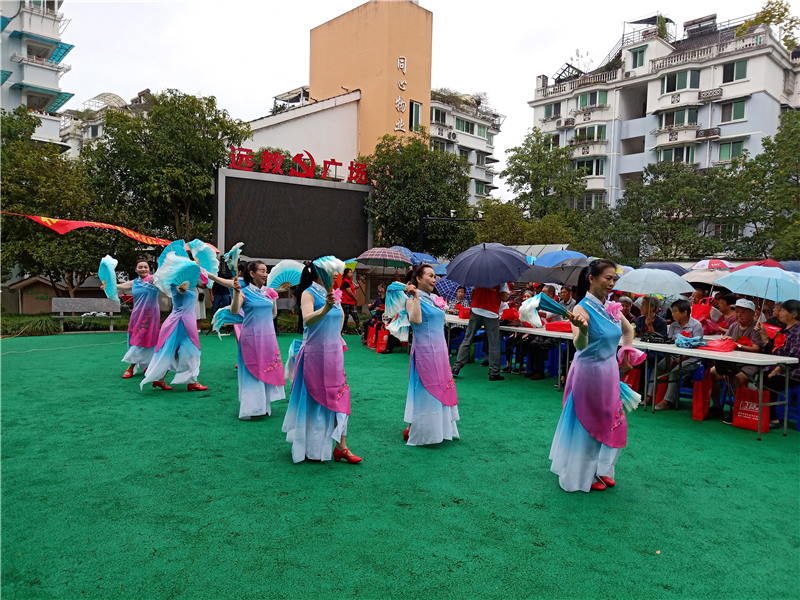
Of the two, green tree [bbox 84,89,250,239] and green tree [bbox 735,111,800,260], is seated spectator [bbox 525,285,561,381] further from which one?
green tree [bbox 735,111,800,260]

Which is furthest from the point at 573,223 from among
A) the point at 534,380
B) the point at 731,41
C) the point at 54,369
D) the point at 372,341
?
the point at 54,369

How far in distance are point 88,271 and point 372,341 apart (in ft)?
37.3

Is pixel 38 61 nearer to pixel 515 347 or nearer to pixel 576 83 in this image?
pixel 576 83

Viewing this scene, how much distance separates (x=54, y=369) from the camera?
29.5 ft

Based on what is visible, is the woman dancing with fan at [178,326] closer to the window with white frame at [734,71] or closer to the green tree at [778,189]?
the green tree at [778,189]

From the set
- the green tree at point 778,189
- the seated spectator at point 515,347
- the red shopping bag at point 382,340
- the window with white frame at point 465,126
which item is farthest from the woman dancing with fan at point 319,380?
the window with white frame at point 465,126

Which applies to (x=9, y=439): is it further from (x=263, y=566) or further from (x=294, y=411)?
(x=263, y=566)

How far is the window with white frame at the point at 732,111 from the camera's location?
101 feet

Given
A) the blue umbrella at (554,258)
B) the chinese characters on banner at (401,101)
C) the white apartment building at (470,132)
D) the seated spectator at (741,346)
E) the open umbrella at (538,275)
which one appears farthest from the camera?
the white apartment building at (470,132)

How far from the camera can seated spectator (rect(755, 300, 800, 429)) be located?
6.02 metres

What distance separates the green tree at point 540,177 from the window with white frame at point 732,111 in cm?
841

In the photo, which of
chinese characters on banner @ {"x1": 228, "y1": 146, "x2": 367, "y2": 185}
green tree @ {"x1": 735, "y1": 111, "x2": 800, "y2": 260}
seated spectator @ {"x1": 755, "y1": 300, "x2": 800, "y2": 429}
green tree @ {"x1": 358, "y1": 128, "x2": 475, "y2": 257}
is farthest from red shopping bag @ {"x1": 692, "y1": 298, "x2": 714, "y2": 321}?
chinese characters on banner @ {"x1": 228, "y1": 146, "x2": 367, "y2": 185}

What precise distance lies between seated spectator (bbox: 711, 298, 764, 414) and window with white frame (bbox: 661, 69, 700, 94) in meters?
30.9

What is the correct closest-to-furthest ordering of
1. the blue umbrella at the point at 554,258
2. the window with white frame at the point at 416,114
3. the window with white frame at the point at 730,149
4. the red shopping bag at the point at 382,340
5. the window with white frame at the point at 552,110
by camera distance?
the blue umbrella at the point at 554,258 < the red shopping bag at the point at 382,340 < the window with white frame at the point at 416,114 < the window with white frame at the point at 730,149 < the window with white frame at the point at 552,110
